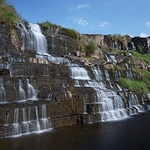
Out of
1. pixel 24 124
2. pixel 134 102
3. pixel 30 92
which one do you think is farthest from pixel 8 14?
pixel 134 102

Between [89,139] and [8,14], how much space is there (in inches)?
583

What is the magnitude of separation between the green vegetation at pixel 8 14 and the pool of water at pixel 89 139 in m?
12.6

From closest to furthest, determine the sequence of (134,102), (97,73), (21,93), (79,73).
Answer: (21,93)
(134,102)
(79,73)
(97,73)

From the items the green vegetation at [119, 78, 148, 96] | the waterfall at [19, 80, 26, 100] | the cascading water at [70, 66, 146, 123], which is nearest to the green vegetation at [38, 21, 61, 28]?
the green vegetation at [119, 78, 148, 96]

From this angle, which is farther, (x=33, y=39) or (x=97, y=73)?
(x=33, y=39)

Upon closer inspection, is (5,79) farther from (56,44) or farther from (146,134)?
(56,44)

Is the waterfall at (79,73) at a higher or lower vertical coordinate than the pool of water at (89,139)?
higher

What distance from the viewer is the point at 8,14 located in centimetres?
1681

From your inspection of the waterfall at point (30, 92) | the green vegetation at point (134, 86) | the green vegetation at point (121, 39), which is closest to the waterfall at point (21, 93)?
the waterfall at point (30, 92)

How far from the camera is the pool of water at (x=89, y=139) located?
5660mm

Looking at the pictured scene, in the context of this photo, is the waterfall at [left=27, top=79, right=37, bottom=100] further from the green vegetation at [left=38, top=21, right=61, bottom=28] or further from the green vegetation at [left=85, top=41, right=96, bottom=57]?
the green vegetation at [left=85, top=41, right=96, bottom=57]

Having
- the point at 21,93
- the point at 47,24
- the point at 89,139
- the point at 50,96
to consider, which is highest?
the point at 47,24

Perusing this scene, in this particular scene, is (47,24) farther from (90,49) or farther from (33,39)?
(90,49)

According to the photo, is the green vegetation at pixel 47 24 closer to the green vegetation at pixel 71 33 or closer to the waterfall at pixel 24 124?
the green vegetation at pixel 71 33
